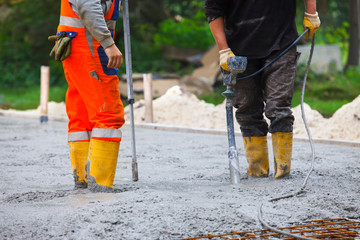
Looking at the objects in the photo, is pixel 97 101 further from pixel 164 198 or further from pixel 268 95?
pixel 268 95

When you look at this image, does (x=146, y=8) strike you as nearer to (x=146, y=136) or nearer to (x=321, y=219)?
(x=146, y=136)

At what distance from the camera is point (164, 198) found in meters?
3.59

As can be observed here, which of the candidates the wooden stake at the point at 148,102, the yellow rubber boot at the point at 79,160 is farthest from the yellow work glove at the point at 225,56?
the wooden stake at the point at 148,102

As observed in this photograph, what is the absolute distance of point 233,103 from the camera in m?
4.64

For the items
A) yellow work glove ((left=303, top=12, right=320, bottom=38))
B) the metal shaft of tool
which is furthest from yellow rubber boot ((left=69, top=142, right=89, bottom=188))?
yellow work glove ((left=303, top=12, right=320, bottom=38))

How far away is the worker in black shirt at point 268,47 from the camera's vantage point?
440 cm

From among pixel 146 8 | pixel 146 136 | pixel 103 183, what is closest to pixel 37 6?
pixel 146 8

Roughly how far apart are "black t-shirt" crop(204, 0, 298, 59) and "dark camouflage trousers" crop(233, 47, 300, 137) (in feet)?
0.27

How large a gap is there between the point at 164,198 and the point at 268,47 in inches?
62.5

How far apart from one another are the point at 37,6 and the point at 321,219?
1929cm

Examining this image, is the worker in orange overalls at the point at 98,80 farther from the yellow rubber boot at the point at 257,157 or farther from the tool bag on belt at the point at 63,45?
the yellow rubber boot at the point at 257,157

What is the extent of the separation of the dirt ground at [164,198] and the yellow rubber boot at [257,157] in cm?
10

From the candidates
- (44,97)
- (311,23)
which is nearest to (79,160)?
(311,23)

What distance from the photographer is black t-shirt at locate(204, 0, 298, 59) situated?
4.43 m
